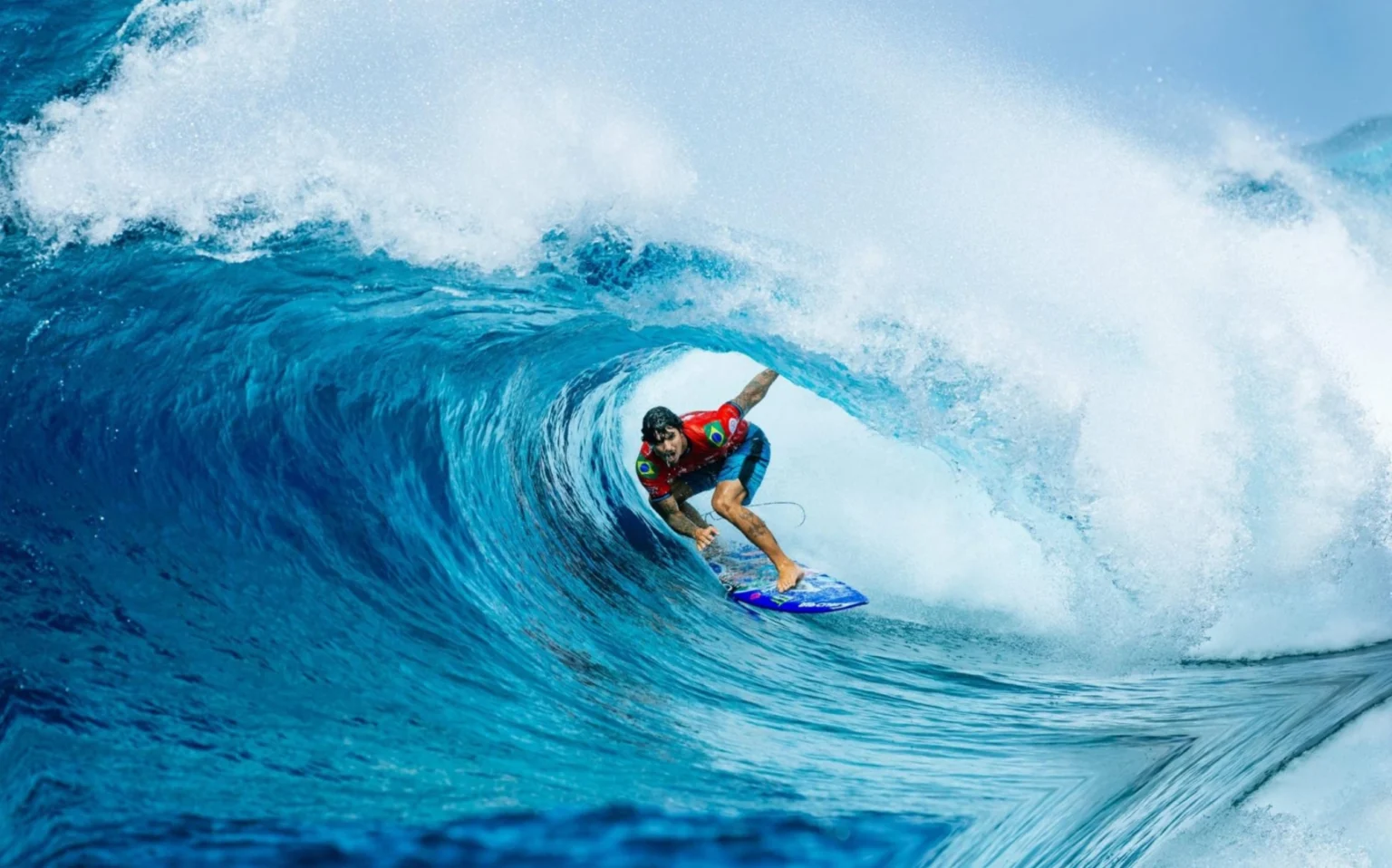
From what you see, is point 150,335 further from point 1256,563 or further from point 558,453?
point 1256,563

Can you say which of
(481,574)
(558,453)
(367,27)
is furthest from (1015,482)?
(367,27)

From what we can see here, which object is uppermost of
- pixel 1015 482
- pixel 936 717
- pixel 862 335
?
pixel 862 335

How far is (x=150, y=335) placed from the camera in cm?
541

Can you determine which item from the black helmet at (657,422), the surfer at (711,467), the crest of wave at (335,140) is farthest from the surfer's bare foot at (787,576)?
the crest of wave at (335,140)

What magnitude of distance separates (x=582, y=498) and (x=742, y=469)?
5.32 ft

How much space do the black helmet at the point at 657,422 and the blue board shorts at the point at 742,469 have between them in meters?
0.62

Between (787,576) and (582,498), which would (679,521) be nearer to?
(787,576)

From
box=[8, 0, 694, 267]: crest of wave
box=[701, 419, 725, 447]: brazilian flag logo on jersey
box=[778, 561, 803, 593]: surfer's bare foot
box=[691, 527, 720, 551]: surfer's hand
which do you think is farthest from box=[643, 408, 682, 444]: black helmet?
box=[8, 0, 694, 267]: crest of wave

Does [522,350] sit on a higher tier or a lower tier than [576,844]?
higher

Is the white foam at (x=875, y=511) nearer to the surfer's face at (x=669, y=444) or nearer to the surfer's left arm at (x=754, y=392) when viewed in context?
the surfer's left arm at (x=754, y=392)

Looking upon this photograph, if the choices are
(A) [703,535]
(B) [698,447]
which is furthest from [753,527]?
(B) [698,447]

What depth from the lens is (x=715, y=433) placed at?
18.8 ft

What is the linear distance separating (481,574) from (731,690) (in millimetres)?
1432

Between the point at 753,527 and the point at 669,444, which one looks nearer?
the point at 669,444
